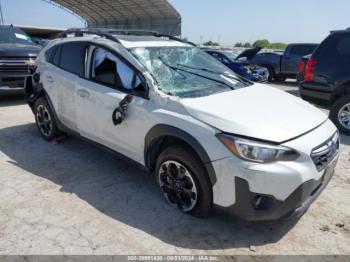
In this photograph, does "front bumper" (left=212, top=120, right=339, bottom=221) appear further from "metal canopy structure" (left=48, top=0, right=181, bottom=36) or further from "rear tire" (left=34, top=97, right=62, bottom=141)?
"metal canopy structure" (left=48, top=0, right=181, bottom=36)

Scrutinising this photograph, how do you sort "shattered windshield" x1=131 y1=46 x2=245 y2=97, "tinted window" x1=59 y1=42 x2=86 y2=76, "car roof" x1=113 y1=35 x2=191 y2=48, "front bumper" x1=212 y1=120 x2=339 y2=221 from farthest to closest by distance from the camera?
1. "tinted window" x1=59 y1=42 x2=86 y2=76
2. "car roof" x1=113 y1=35 x2=191 y2=48
3. "shattered windshield" x1=131 y1=46 x2=245 y2=97
4. "front bumper" x1=212 y1=120 x2=339 y2=221

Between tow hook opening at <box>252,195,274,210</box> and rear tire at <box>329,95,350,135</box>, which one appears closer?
tow hook opening at <box>252,195,274,210</box>

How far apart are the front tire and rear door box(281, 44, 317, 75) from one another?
12365 mm

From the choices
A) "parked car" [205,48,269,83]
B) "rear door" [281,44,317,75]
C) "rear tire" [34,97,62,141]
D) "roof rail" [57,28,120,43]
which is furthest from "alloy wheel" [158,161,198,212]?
"rear door" [281,44,317,75]

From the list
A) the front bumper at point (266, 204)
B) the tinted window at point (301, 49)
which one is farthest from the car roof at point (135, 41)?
the tinted window at point (301, 49)

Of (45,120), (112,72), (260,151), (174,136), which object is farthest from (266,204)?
(45,120)

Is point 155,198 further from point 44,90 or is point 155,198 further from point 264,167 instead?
point 44,90

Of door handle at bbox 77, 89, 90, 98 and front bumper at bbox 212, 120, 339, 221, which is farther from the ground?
door handle at bbox 77, 89, 90, 98

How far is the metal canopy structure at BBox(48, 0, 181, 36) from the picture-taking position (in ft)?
158

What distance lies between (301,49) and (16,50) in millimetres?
11340

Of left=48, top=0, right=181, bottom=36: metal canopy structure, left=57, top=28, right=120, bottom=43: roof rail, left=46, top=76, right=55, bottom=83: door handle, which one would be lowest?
left=46, top=76, right=55, bottom=83: door handle

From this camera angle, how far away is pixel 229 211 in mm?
2902

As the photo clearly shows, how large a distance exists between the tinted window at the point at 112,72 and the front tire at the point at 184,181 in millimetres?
877

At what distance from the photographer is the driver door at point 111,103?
139 inches
